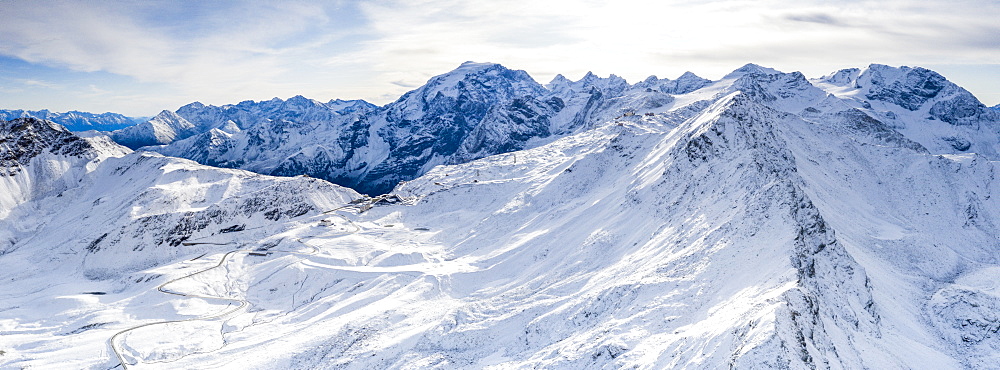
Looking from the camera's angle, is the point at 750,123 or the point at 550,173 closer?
the point at 750,123

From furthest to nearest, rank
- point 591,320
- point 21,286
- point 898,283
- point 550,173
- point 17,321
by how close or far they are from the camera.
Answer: point 550,173, point 21,286, point 17,321, point 898,283, point 591,320

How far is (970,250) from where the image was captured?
88.2 metres

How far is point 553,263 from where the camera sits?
69312 millimetres

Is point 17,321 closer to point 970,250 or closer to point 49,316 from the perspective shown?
point 49,316

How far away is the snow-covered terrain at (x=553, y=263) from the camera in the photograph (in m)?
43.2

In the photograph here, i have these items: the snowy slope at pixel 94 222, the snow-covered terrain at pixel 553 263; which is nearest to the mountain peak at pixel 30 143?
the snowy slope at pixel 94 222

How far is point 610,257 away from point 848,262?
2651 cm

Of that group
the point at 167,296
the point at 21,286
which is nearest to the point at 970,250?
the point at 167,296

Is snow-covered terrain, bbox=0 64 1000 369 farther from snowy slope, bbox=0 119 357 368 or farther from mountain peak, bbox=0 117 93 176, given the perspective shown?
mountain peak, bbox=0 117 93 176

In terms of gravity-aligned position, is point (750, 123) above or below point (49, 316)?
above

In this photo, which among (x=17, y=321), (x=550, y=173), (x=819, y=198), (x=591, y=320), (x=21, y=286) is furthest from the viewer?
(x=550, y=173)

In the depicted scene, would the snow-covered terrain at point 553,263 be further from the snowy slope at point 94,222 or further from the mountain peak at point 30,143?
the mountain peak at point 30,143

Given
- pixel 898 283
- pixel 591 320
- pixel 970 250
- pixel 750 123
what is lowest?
pixel 970 250

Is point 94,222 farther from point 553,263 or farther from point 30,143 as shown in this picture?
Result: point 553,263
